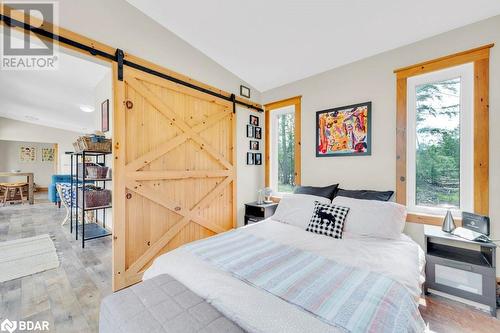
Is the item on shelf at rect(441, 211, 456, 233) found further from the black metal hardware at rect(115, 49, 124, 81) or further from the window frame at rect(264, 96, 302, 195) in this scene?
the black metal hardware at rect(115, 49, 124, 81)

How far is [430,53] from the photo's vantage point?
7.60 feet

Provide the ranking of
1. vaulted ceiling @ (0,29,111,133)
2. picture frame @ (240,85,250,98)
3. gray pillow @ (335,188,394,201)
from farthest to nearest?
1. picture frame @ (240,85,250,98)
2. vaulted ceiling @ (0,29,111,133)
3. gray pillow @ (335,188,394,201)

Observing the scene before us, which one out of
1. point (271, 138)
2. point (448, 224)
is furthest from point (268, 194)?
point (448, 224)

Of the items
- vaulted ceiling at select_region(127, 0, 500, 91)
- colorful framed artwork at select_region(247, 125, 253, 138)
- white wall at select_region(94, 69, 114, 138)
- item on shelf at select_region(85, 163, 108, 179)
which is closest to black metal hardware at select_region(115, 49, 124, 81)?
vaulted ceiling at select_region(127, 0, 500, 91)

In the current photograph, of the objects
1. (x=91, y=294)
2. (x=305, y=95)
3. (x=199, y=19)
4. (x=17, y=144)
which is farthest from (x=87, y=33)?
(x=17, y=144)

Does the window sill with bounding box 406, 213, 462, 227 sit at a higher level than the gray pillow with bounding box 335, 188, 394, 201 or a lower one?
lower

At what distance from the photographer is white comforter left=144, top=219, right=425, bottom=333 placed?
3.10ft

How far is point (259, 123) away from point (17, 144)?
9.79 metres

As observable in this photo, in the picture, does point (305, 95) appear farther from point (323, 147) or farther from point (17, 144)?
point (17, 144)

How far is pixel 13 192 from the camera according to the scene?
648 cm

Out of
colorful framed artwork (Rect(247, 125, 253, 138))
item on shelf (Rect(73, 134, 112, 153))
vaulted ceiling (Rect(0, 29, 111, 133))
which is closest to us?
item on shelf (Rect(73, 134, 112, 153))

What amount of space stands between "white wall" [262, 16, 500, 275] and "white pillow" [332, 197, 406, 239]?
1.55 feet

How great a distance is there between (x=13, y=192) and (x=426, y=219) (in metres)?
10.1

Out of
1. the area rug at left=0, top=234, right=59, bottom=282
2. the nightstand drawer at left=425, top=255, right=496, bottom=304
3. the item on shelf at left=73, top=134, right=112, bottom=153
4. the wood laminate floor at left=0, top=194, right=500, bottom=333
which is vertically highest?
the item on shelf at left=73, top=134, right=112, bottom=153
